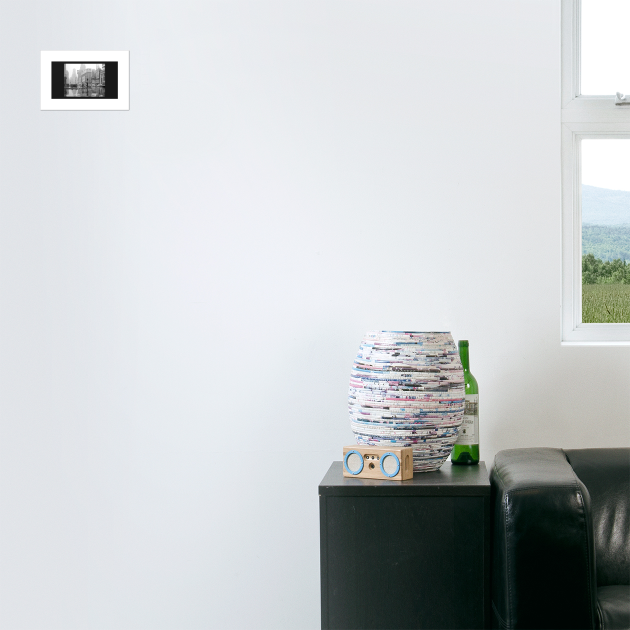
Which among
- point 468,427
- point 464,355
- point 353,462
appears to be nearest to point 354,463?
point 353,462

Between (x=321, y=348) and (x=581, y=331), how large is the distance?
2.84 feet

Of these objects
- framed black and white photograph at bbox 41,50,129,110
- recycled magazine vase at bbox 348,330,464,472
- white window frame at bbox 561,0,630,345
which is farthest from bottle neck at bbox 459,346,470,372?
framed black and white photograph at bbox 41,50,129,110

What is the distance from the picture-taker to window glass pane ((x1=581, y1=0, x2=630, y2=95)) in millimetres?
2389

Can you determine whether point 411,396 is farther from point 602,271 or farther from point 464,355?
point 602,271

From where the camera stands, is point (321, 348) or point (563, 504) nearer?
point (563, 504)

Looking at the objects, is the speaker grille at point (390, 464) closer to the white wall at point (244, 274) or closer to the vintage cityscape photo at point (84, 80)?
the white wall at point (244, 274)

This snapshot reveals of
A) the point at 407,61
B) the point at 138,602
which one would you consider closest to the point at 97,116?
the point at 407,61

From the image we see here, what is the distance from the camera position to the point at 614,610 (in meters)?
1.56

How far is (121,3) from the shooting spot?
2.34 m

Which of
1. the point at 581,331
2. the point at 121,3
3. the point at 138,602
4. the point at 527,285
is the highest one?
the point at 121,3

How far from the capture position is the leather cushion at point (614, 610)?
5.01 ft

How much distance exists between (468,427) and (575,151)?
3.36 ft

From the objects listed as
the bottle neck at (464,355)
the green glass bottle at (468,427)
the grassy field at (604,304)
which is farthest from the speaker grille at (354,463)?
the grassy field at (604,304)

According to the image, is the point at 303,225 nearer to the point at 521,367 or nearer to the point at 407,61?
the point at 407,61
